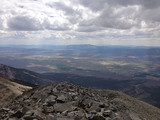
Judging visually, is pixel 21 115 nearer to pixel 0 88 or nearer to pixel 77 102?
pixel 77 102

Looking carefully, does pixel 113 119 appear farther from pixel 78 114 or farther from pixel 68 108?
pixel 68 108

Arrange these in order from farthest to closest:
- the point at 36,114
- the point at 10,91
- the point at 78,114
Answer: the point at 10,91 < the point at 78,114 < the point at 36,114

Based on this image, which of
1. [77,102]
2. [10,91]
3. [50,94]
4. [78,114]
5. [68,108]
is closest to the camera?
[78,114]

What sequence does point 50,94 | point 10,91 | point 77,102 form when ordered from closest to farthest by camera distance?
point 77,102 < point 50,94 < point 10,91

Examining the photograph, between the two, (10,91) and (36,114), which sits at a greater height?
(36,114)

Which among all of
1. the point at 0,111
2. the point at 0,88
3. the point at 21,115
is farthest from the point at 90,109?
the point at 0,88

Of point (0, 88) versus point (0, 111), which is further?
point (0, 88)

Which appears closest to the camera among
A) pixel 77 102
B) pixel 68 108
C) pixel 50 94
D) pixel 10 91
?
pixel 68 108

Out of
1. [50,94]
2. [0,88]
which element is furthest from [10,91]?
[50,94]

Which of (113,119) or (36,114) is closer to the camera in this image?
(36,114)
